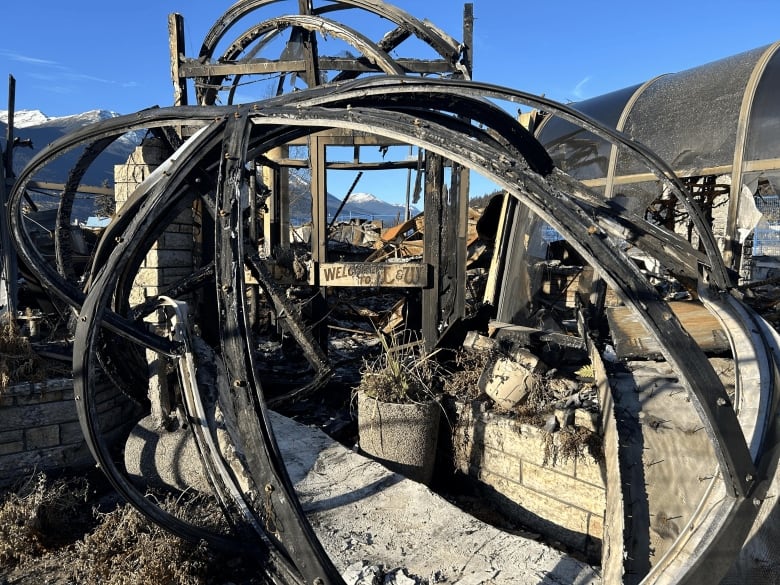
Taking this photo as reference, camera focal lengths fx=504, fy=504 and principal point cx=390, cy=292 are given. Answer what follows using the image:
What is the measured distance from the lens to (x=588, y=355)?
16.5 feet

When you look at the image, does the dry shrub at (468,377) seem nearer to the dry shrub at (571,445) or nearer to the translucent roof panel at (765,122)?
the dry shrub at (571,445)

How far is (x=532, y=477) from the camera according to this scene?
4.09 meters

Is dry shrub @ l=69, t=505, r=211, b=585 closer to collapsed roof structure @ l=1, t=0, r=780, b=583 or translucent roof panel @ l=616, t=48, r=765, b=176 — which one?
collapsed roof structure @ l=1, t=0, r=780, b=583

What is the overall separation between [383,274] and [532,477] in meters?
2.90

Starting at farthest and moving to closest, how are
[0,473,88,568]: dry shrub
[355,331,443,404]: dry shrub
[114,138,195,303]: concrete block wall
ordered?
[114,138,195,303]: concrete block wall
[355,331,443,404]: dry shrub
[0,473,88,568]: dry shrub

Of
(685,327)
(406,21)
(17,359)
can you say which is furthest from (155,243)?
(685,327)

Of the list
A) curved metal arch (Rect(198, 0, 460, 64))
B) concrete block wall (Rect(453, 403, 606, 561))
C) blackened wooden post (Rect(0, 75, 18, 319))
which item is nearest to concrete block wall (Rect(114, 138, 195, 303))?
blackened wooden post (Rect(0, 75, 18, 319))

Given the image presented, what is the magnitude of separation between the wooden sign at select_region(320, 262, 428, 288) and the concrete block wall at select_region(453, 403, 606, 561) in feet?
6.47

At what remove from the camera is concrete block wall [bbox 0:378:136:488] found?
426 centimetres

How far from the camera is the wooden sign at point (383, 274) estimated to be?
605 centimetres

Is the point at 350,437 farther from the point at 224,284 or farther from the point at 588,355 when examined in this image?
the point at 224,284

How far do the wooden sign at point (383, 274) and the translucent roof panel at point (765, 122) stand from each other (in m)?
3.74

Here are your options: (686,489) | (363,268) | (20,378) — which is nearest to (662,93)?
(363,268)

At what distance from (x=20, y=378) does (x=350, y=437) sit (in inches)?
121
